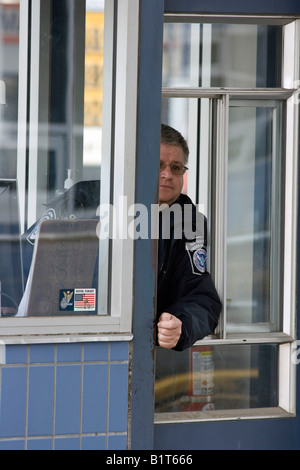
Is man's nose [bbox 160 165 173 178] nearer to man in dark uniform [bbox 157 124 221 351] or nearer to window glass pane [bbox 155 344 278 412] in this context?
man in dark uniform [bbox 157 124 221 351]

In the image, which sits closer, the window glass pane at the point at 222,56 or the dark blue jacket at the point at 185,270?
the dark blue jacket at the point at 185,270

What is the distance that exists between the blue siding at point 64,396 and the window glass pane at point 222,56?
1.64m

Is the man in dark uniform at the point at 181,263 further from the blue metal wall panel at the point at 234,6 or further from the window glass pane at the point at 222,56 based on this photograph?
the blue metal wall panel at the point at 234,6

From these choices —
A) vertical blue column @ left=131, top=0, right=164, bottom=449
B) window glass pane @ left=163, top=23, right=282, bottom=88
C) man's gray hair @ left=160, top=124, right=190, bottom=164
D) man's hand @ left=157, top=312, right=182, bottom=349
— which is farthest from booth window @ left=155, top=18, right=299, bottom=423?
man's hand @ left=157, top=312, right=182, bottom=349

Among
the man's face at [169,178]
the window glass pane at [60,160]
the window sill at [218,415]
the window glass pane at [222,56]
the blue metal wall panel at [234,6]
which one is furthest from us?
the window glass pane at [222,56]

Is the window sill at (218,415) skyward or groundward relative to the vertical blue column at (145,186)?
groundward

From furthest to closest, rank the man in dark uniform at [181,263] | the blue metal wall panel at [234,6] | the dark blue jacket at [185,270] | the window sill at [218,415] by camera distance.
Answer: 1. the window sill at [218,415]
2. the blue metal wall panel at [234,6]
3. the dark blue jacket at [185,270]
4. the man in dark uniform at [181,263]

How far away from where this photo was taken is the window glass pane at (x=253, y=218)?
3.75 m

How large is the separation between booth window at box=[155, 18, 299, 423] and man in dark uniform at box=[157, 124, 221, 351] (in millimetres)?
367

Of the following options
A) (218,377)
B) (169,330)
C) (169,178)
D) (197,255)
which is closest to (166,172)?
(169,178)

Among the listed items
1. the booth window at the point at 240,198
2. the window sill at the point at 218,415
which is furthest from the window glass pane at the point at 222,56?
Result: the window sill at the point at 218,415

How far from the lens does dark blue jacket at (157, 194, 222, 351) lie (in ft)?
10.1

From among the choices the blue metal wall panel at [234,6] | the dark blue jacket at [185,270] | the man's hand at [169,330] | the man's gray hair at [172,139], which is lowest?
the man's hand at [169,330]

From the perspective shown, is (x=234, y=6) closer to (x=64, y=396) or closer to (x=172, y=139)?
(x=172, y=139)
